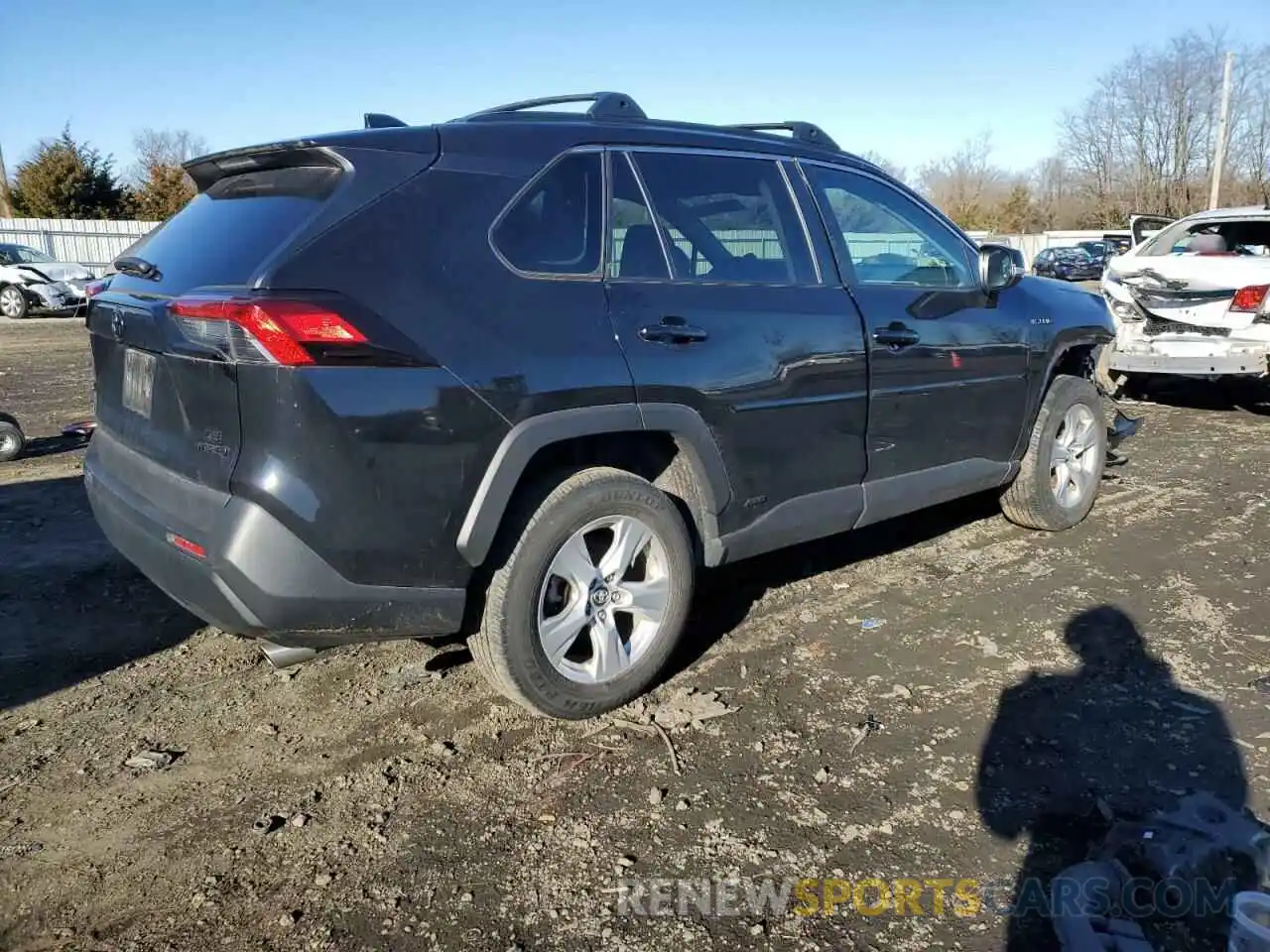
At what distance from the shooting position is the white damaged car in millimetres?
7992

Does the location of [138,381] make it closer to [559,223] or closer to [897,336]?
[559,223]

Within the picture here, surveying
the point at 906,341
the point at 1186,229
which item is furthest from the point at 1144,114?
the point at 906,341

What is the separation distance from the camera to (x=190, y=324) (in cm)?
273

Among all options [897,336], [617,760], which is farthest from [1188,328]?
[617,760]

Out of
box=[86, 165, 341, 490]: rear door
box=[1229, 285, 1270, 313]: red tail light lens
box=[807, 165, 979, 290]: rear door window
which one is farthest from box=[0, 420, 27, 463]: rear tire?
box=[1229, 285, 1270, 313]: red tail light lens

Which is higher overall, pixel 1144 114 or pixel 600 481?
pixel 1144 114

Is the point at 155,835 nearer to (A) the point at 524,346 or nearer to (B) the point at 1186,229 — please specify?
(A) the point at 524,346

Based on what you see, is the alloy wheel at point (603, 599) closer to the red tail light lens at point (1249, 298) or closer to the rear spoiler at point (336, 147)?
the rear spoiler at point (336, 147)

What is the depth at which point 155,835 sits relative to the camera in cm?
270

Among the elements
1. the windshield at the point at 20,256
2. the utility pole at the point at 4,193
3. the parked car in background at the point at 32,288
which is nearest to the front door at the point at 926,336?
the parked car in background at the point at 32,288

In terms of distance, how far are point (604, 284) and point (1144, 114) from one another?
61447mm

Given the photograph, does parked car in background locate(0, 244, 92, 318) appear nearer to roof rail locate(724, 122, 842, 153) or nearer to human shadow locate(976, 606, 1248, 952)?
roof rail locate(724, 122, 842, 153)

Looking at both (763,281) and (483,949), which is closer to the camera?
(483,949)

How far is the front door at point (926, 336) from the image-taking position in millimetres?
4043
